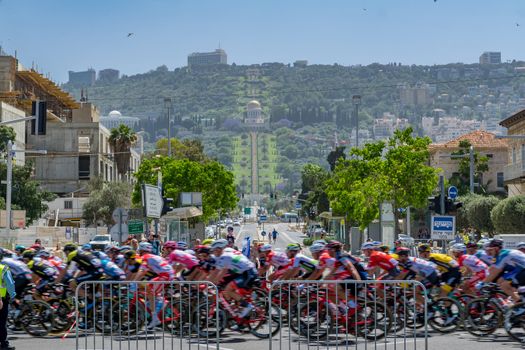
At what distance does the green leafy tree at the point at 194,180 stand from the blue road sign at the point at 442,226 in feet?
161

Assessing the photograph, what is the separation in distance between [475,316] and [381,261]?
1826 mm

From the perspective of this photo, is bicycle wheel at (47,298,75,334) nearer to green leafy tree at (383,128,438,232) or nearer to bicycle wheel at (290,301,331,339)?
bicycle wheel at (290,301,331,339)

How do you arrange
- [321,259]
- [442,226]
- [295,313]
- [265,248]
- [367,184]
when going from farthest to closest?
[367,184]
[442,226]
[265,248]
[321,259]
[295,313]

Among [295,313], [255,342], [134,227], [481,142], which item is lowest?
[255,342]

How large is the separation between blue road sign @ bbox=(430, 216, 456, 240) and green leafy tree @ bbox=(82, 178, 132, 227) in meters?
65.9

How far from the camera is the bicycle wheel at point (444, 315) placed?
16906mm

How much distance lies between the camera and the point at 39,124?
30391 mm

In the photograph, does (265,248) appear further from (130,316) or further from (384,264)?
(130,316)

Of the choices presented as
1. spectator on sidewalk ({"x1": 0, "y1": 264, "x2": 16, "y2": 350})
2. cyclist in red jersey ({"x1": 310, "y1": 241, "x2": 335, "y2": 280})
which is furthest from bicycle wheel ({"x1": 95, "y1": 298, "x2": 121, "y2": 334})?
cyclist in red jersey ({"x1": 310, "y1": 241, "x2": 335, "y2": 280})

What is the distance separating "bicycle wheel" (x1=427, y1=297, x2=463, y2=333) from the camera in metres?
16.9

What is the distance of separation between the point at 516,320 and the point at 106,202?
3162 inches

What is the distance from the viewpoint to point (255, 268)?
1727 cm

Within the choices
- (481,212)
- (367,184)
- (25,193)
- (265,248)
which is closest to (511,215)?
(367,184)

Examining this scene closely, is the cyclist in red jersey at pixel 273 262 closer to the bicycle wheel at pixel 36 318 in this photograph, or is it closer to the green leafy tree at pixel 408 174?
the bicycle wheel at pixel 36 318
